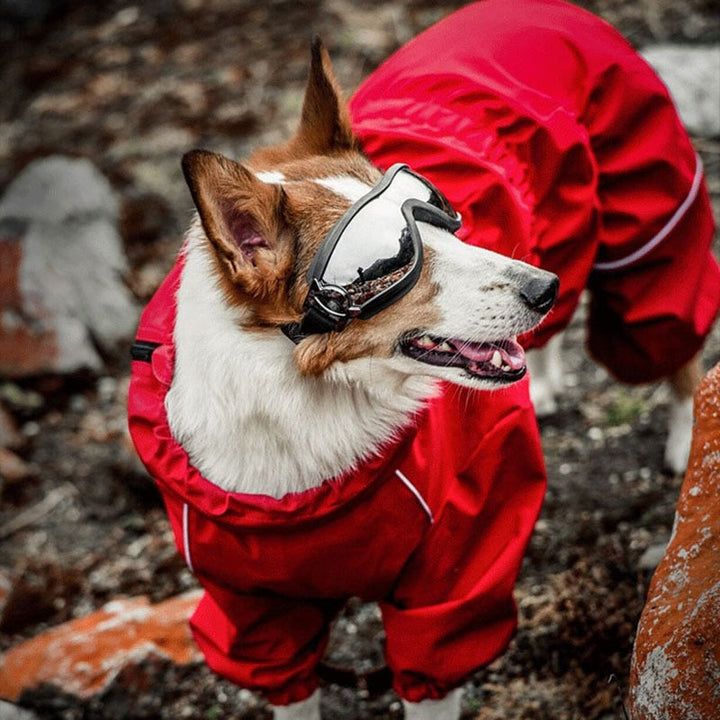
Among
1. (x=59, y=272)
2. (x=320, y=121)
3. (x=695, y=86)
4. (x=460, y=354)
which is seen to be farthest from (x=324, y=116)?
(x=695, y=86)

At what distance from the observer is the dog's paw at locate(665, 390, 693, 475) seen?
3504 millimetres

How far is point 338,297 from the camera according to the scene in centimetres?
210

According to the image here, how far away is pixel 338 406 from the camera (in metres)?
2.27

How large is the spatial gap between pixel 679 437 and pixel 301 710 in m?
1.74

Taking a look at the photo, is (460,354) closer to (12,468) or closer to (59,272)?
(12,468)

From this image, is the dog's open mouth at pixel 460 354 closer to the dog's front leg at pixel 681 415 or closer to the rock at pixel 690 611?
the rock at pixel 690 611

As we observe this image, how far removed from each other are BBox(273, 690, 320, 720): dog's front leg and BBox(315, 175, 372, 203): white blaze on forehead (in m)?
1.43

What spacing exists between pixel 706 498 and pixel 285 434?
95cm

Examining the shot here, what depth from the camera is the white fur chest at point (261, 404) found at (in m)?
2.18

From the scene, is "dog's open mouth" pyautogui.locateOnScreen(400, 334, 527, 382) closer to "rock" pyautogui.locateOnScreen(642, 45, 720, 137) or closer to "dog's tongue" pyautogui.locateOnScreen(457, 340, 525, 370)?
"dog's tongue" pyautogui.locateOnScreen(457, 340, 525, 370)

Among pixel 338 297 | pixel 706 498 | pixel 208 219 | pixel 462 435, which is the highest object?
pixel 208 219

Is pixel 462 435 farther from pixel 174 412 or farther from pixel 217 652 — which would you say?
pixel 217 652

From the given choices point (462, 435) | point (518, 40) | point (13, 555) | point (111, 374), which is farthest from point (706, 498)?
point (111, 374)

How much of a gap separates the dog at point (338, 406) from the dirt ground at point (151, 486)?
549 mm
